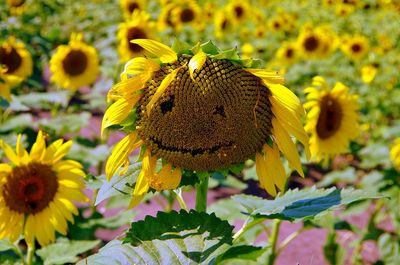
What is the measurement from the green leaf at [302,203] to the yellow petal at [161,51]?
1.05 ft

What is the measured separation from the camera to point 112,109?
107 cm

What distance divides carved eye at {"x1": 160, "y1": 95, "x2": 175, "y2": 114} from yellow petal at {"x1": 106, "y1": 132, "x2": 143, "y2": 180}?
80 millimetres

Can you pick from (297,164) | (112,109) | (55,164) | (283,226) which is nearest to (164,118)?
(112,109)

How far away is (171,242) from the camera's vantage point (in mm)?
990

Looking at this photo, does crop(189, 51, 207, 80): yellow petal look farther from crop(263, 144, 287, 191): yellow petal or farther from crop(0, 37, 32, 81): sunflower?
crop(0, 37, 32, 81): sunflower

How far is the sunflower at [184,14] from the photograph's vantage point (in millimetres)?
5055

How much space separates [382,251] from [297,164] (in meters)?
1.60

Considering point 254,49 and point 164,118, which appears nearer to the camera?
point 164,118

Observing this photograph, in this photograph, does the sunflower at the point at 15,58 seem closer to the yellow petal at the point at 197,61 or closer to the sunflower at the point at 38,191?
the sunflower at the point at 38,191

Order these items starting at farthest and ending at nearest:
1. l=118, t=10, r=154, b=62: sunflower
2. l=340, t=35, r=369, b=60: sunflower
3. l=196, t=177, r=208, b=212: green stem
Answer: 1. l=340, t=35, r=369, b=60: sunflower
2. l=118, t=10, r=154, b=62: sunflower
3. l=196, t=177, r=208, b=212: green stem

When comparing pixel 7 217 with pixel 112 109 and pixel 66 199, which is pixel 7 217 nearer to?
pixel 66 199

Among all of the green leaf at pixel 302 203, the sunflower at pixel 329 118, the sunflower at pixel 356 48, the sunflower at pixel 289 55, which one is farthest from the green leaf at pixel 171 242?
the sunflower at pixel 356 48

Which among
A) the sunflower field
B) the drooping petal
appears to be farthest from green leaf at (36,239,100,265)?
the drooping petal

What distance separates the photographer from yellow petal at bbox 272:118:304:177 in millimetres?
1115
